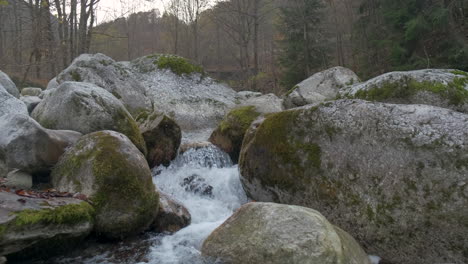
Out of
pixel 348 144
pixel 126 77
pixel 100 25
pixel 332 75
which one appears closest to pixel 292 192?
pixel 348 144

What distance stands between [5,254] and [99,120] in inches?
124

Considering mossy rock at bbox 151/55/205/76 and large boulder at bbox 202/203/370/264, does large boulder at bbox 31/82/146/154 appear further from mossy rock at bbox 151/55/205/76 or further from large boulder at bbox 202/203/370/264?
mossy rock at bbox 151/55/205/76

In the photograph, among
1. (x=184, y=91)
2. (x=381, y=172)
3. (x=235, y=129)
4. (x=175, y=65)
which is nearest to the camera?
(x=381, y=172)

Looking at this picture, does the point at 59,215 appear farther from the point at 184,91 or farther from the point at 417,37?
the point at 417,37

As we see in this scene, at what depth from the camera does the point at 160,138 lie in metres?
7.43

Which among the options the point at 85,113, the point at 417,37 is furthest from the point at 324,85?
the point at 85,113

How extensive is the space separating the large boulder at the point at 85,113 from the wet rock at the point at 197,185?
1029 millimetres

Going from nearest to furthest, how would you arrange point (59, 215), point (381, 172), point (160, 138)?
point (59, 215) → point (381, 172) → point (160, 138)

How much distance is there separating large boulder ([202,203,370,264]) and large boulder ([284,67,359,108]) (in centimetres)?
725

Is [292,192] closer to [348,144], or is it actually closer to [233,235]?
[348,144]

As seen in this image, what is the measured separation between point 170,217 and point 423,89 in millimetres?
4082

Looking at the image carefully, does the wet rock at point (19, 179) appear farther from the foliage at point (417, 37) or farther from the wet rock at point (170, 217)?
the foliage at point (417, 37)

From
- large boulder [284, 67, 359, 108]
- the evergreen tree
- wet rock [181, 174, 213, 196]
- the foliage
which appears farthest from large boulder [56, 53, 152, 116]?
the evergreen tree

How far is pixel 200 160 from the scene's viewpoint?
7938 mm
